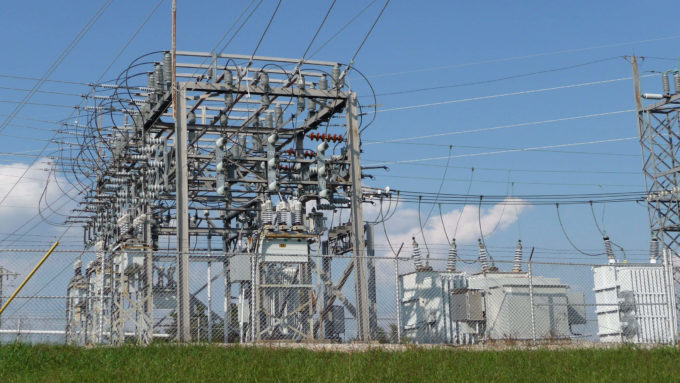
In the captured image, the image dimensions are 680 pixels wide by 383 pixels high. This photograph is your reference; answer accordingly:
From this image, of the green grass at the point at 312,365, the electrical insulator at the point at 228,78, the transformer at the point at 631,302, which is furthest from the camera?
the transformer at the point at 631,302

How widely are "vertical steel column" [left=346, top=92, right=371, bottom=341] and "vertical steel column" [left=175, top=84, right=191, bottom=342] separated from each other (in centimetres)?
413

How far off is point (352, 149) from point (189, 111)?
4951 millimetres

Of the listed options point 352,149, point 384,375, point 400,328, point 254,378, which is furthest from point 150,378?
point 352,149

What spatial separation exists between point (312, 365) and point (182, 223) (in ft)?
26.5

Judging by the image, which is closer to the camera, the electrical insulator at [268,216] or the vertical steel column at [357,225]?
the vertical steel column at [357,225]

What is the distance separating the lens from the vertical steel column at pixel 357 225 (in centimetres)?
2139

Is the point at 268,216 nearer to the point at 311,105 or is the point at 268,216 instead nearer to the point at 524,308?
the point at 311,105

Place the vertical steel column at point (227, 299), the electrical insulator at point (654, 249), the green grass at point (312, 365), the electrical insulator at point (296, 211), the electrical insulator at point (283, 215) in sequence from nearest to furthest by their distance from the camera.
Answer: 1. the green grass at point (312, 365)
2. the vertical steel column at point (227, 299)
3. the electrical insulator at point (283, 215)
4. the electrical insulator at point (296, 211)
5. the electrical insulator at point (654, 249)

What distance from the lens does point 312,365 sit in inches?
543

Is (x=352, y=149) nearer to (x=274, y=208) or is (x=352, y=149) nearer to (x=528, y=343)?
(x=274, y=208)

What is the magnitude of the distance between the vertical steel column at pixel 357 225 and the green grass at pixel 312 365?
525 cm

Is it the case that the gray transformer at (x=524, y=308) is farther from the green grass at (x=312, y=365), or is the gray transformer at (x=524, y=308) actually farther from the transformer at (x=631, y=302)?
the green grass at (x=312, y=365)

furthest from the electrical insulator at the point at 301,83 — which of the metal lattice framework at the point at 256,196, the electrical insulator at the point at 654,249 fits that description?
the electrical insulator at the point at 654,249

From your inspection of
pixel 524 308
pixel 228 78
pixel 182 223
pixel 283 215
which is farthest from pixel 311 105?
pixel 524 308
